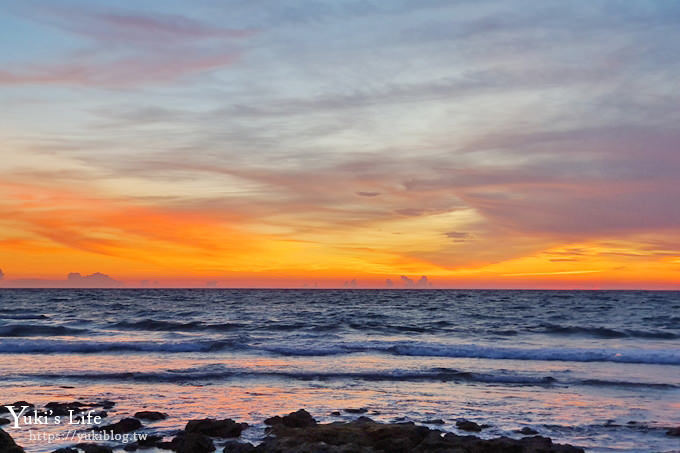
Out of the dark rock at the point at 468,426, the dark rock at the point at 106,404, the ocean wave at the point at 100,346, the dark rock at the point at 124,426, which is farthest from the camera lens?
the ocean wave at the point at 100,346

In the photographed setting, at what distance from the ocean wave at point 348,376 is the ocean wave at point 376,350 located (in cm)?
612

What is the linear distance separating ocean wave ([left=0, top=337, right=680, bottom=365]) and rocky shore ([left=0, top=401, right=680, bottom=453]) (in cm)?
1549

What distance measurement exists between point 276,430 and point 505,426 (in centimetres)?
543

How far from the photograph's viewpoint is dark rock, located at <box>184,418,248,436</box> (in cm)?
Answer: 1259

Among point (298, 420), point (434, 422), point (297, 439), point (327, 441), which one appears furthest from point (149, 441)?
point (434, 422)

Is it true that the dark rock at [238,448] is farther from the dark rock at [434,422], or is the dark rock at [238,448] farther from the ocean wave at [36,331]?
the ocean wave at [36,331]

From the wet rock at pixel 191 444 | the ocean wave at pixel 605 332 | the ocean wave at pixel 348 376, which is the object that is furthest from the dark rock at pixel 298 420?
the ocean wave at pixel 605 332

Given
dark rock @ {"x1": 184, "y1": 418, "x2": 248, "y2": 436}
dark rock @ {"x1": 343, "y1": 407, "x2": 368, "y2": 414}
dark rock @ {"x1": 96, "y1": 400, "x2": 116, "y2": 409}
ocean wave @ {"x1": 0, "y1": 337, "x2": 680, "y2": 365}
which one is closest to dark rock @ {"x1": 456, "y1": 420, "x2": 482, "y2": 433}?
dark rock @ {"x1": 343, "y1": 407, "x2": 368, "y2": 414}

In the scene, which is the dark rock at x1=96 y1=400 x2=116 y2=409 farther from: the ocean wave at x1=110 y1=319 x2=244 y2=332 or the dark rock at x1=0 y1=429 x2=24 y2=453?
the ocean wave at x1=110 y1=319 x2=244 y2=332

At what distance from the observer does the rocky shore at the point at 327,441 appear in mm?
10469

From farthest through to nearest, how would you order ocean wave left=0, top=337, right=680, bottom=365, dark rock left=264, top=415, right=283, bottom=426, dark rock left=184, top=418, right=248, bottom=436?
ocean wave left=0, top=337, right=680, bottom=365
dark rock left=264, top=415, right=283, bottom=426
dark rock left=184, top=418, right=248, bottom=436

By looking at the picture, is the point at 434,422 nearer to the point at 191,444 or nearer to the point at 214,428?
the point at 214,428

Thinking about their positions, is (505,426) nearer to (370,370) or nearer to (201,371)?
(370,370)

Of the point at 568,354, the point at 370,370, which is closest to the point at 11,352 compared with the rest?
the point at 370,370
